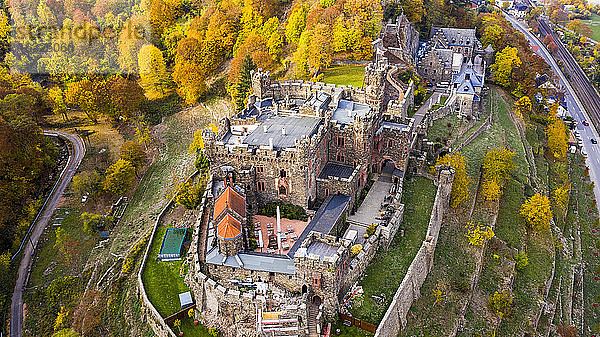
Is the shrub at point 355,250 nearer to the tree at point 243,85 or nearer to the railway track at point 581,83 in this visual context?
the tree at point 243,85

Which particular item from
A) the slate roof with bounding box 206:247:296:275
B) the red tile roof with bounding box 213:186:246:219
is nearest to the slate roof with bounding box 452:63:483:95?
the red tile roof with bounding box 213:186:246:219

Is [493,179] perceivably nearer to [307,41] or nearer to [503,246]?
[503,246]

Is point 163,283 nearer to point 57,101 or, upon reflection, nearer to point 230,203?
point 230,203

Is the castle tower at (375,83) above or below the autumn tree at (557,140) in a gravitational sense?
above

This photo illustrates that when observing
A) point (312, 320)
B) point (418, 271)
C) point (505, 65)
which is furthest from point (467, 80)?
point (312, 320)

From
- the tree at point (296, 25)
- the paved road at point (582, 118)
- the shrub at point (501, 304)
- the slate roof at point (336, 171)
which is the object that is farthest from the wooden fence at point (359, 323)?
the tree at point (296, 25)

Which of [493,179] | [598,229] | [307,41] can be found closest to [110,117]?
[307,41]

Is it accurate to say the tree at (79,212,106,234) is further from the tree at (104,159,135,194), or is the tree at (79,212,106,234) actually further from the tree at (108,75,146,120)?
the tree at (108,75,146,120)
